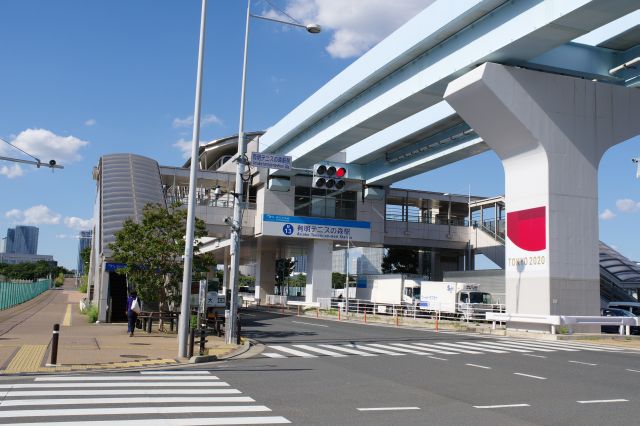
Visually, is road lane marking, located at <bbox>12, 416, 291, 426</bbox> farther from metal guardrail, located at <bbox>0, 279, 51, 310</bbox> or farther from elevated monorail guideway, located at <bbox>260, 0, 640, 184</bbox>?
metal guardrail, located at <bbox>0, 279, 51, 310</bbox>

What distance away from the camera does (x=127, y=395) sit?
1034 centimetres

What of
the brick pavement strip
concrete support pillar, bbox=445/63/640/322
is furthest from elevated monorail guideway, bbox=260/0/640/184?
the brick pavement strip

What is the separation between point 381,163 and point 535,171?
842 inches

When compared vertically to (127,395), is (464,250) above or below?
above

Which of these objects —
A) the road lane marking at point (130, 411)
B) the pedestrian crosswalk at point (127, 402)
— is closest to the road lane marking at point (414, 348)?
the pedestrian crosswalk at point (127, 402)

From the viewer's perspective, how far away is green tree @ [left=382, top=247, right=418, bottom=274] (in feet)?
249

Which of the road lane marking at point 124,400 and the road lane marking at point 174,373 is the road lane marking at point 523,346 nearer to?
the road lane marking at point 174,373

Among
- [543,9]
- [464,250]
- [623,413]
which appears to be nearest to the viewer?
[623,413]

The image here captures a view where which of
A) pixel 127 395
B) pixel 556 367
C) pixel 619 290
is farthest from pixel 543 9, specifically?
pixel 619 290

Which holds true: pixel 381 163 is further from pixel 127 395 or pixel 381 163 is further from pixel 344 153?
pixel 127 395

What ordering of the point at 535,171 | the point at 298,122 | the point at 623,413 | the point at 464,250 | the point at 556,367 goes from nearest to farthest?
the point at 623,413 < the point at 556,367 < the point at 535,171 < the point at 298,122 < the point at 464,250

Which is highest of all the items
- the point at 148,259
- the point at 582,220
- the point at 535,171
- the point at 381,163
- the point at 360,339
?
the point at 381,163

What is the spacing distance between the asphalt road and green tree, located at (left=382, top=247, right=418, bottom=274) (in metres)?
57.2

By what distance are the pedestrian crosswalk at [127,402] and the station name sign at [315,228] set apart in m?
38.9
